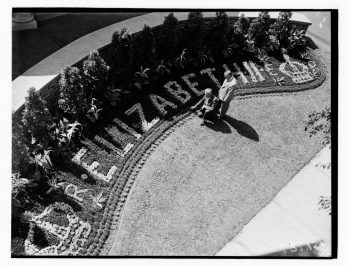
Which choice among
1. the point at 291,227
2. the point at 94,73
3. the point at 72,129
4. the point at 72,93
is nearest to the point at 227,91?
the point at 94,73

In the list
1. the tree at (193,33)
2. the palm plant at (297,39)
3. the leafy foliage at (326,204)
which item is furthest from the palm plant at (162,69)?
the leafy foliage at (326,204)

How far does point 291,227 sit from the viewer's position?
1088 centimetres

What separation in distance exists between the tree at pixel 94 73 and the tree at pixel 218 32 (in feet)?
13.3

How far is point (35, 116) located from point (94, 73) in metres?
2.20

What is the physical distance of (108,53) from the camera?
42.3 ft

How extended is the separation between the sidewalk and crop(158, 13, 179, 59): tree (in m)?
5.49

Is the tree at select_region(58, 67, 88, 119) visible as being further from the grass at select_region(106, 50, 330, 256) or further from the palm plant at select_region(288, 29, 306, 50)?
the palm plant at select_region(288, 29, 306, 50)

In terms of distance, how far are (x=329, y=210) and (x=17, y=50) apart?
9.62m

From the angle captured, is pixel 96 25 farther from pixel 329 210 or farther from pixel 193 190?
pixel 329 210

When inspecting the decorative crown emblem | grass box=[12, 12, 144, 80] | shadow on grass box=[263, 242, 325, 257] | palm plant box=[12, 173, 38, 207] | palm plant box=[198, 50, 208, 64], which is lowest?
shadow on grass box=[263, 242, 325, 257]

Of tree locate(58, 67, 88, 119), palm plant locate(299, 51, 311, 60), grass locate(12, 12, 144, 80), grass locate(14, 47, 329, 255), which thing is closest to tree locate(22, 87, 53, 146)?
tree locate(58, 67, 88, 119)

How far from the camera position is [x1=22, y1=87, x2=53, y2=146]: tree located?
34.3ft

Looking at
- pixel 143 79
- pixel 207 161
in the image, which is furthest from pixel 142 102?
pixel 207 161

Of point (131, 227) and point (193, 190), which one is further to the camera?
point (193, 190)
